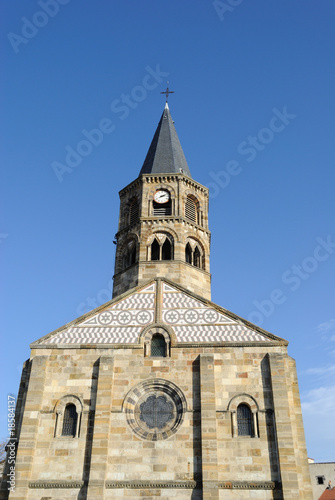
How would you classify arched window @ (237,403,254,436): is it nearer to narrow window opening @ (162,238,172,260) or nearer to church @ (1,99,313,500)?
church @ (1,99,313,500)

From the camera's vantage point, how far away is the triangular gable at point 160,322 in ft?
69.8

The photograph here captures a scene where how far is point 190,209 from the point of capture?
2966cm

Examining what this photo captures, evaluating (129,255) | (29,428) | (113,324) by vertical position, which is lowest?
(29,428)

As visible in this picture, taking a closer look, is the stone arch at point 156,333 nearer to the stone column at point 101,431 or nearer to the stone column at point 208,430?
the stone column at point 208,430

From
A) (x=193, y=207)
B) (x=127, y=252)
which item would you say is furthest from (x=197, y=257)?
(x=127, y=252)

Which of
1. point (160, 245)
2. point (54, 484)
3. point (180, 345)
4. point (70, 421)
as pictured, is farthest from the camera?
point (160, 245)

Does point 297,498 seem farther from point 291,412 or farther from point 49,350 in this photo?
point 49,350

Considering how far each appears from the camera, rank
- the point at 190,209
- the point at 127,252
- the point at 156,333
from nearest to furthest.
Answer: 1. the point at 156,333
2. the point at 127,252
3. the point at 190,209

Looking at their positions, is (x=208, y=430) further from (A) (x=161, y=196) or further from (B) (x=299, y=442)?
(A) (x=161, y=196)

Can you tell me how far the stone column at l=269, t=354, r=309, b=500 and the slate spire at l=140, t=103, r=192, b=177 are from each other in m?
15.0

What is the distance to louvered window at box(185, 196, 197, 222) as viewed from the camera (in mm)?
29311

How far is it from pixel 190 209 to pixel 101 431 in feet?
48.7

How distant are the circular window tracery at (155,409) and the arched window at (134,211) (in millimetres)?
11784

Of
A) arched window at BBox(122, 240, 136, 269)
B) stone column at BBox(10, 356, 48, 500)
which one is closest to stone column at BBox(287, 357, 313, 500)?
stone column at BBox(10, 356, 48, 500)
